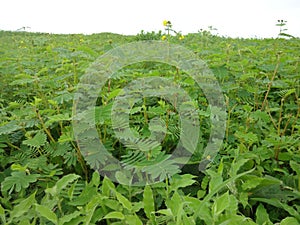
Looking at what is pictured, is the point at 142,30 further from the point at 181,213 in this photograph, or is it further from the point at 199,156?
the point at 181,213

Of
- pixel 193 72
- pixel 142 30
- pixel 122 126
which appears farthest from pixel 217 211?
pixel 142 30

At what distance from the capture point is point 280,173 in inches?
55.8

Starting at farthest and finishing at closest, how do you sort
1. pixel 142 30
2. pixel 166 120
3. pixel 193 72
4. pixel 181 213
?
pixel 142 30
pixel 193 72
pixel 166 120
pixel 181 213

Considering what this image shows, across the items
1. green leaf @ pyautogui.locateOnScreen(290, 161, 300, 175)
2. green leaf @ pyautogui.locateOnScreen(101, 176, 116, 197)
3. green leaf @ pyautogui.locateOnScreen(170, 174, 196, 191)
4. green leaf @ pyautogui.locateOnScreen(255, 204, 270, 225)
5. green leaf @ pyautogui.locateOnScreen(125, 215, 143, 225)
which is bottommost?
green leaf @ pyautogui.locateOnScreen(255, 204, 270, 225)

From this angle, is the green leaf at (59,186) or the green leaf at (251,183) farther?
the green leaf at (251,183)

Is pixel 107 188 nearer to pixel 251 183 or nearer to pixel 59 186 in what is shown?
pixel 59 186

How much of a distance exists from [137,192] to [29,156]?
525 mm

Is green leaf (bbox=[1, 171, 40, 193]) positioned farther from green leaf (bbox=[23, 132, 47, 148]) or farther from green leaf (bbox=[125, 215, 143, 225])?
green leaf (bbox=[125, 215, 143, 225])

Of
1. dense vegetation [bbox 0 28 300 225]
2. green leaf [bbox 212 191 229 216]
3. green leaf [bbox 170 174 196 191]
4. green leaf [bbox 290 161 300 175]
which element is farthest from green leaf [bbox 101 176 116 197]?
green leaf [bbox 290 161 300 175]

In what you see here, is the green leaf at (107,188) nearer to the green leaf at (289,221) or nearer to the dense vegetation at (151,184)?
the dense vegetation at (151,184)

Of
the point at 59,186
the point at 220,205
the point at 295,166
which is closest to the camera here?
the point at 220,205

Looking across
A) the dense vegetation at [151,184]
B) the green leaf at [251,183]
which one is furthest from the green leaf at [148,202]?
the green leaf at [251,183]

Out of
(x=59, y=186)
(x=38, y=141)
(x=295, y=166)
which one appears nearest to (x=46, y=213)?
(x=59, y=186)

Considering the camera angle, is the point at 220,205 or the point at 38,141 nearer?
the point at 220,205
